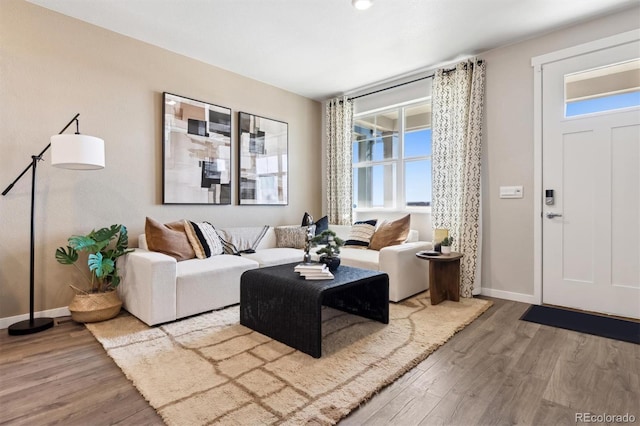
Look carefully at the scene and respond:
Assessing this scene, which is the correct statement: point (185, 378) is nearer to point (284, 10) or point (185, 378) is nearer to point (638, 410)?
point (638, 410)

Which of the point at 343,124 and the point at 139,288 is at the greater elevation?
the point at 343,124

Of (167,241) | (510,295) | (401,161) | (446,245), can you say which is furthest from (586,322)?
(167,241)

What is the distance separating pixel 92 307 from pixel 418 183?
3.70 m

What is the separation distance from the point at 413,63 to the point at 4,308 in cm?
462

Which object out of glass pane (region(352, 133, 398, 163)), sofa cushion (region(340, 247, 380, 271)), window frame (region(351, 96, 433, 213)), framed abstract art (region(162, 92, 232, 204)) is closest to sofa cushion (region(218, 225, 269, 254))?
framed abstract art (region(162, 92, 232, 204))

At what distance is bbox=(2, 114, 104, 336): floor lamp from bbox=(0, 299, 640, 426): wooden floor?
0.12 meters

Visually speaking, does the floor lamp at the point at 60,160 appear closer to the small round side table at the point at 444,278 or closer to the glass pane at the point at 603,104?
the small round side table at the point at 444,278

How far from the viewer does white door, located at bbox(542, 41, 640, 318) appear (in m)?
2.65

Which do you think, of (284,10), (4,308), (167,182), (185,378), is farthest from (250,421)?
(284,10)

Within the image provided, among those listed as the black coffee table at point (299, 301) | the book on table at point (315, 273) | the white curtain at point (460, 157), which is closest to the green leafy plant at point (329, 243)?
the black coffee table at point (299, 301)

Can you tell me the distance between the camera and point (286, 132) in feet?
15.1

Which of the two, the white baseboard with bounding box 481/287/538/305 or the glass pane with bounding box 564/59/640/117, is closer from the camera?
the glass pane with bounding box 564/59/640/117

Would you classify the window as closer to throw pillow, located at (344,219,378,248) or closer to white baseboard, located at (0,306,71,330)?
throw pillow, located at (344,219,378,248)

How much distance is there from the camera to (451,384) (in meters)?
1.68
